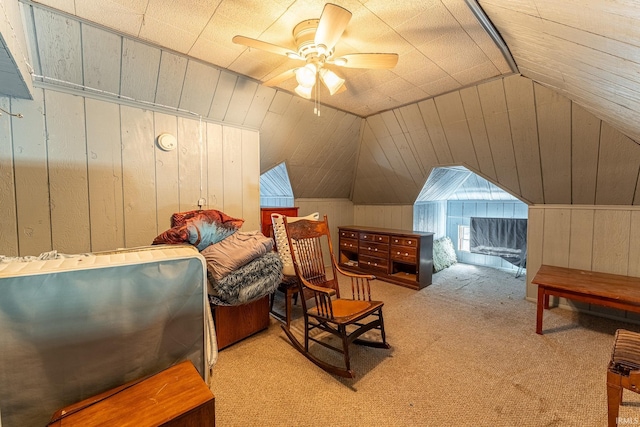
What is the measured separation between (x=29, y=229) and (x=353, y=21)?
2.59m

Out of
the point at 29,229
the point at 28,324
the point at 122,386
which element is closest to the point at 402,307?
the point at 122,386

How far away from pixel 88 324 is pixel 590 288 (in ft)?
11.3

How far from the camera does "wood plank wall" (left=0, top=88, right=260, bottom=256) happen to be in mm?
1810

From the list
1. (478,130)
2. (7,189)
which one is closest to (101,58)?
(7,189)

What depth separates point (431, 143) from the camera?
3295 millimetres

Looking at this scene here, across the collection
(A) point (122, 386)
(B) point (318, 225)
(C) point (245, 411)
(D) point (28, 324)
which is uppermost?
(B) point (318, 225)

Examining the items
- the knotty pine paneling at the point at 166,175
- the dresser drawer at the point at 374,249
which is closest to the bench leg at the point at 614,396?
the dresser drawer at the point at 374,249

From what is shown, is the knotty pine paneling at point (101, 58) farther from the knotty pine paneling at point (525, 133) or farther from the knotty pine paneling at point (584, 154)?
the knotty pine paneling at point (584, 154)

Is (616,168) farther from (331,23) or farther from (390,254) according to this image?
(331,23)

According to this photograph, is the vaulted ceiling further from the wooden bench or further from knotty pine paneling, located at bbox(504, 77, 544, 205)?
the wooden bench

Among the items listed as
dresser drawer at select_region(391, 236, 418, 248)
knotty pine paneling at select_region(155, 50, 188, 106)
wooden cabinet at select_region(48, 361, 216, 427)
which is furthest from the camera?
dresser drawer at select_region(391, 236, 418, 248)

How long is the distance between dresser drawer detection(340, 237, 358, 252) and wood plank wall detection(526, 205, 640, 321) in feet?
7.53

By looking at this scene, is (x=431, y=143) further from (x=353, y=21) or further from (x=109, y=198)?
(x=109, y=198)

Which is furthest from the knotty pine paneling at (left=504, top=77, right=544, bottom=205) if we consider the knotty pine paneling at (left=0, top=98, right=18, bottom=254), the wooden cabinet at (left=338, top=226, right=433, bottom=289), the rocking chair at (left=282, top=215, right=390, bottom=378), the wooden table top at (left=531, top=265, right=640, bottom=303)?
the knotty pine paneling at (left=0, top=98, right=18, bottom=254)
